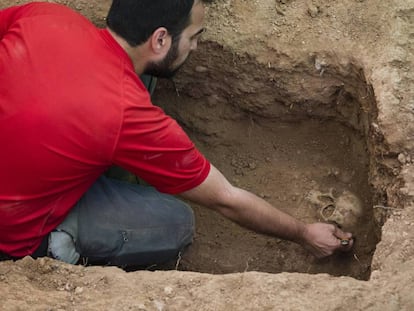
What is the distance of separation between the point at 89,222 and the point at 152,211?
0.94 feet

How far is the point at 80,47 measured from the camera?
2.73 metres

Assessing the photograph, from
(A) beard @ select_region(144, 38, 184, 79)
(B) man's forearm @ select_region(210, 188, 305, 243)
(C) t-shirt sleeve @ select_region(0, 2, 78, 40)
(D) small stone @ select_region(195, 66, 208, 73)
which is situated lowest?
(B) man's forearm @ select_region(210, 188, 305, 243)

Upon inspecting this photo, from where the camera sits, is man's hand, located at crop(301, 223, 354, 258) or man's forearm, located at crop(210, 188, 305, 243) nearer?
man's forearm, located at crop(210, 188, 305, 243)

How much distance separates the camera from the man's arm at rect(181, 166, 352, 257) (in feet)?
9.41

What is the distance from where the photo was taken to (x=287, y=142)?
12.6 ft

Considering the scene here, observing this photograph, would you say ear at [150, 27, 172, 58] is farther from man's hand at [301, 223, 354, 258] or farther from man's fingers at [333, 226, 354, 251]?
man's fingers at [333, 226, 354, 251]

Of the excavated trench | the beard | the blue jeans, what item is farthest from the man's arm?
the beard

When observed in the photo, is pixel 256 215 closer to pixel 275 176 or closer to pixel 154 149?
pixel 154 149

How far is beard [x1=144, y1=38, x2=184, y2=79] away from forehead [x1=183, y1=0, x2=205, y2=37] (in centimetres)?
6

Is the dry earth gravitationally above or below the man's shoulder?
below

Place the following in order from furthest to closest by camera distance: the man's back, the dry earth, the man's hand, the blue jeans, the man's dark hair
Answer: the man's hand < the blue jeans < the man's dark hair < the man's back < the dry earth

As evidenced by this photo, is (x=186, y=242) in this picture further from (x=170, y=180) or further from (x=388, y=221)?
(x=388, y=221)

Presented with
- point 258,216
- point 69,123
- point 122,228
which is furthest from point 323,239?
point 69,123

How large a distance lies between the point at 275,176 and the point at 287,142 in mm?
184
